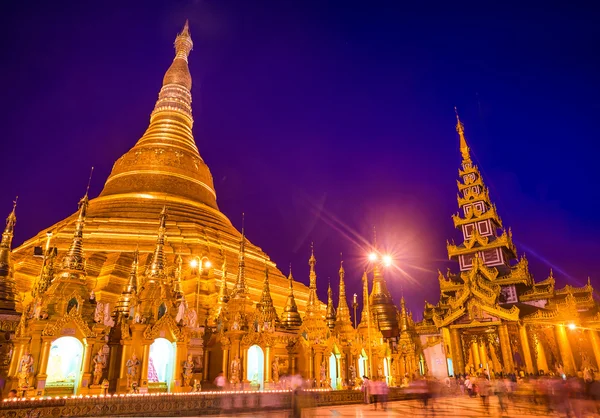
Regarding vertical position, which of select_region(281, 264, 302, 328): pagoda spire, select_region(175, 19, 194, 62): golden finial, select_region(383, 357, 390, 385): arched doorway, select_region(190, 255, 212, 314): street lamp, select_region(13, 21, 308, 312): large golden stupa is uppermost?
select_region(175, 19, 194, 62): golden finial

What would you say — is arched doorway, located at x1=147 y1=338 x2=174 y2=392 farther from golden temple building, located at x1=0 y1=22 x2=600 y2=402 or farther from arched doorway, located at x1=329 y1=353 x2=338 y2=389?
arched doorway, located at x1=329 y1=353 x2=338 y2=389

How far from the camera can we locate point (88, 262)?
81.3ft

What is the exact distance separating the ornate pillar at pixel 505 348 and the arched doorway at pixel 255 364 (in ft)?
62.4

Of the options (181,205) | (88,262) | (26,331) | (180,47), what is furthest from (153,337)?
(180,47)

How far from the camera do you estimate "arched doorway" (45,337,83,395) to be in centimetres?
1330

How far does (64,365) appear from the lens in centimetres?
1426

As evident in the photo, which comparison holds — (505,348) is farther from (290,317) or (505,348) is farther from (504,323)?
(290,317)

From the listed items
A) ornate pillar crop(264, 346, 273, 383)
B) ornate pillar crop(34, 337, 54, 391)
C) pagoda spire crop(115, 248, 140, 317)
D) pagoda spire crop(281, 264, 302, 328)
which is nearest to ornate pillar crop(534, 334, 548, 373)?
pagoda spire crop(281, 264, 302, 328)

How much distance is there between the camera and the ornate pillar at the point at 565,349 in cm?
2671

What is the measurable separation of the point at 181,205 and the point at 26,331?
21456 millimetres

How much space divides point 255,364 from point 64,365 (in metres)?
7.65

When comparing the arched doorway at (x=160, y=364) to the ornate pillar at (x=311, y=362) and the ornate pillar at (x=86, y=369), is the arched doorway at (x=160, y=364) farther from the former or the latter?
the ornate pillar at (x=311, y=362)

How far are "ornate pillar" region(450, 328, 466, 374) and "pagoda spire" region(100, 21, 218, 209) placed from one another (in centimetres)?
2323

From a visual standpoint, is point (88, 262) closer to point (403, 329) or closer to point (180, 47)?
point (403, 329)
